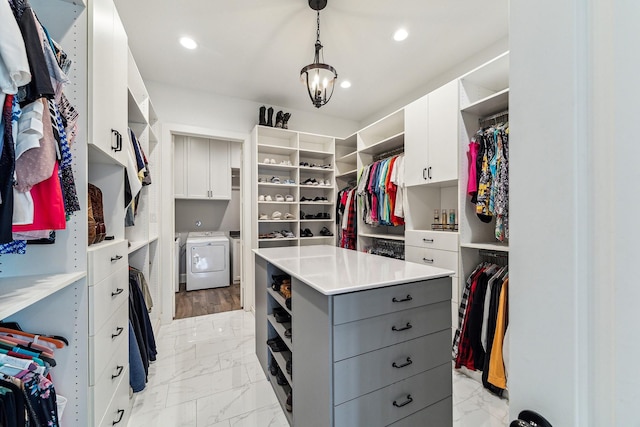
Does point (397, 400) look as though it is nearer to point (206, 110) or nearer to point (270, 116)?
point (270, 116)

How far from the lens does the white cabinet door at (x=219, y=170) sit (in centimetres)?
449

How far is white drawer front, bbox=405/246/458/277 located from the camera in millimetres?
2125

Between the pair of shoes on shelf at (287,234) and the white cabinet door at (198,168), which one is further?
the white cabinet door at (198,168)

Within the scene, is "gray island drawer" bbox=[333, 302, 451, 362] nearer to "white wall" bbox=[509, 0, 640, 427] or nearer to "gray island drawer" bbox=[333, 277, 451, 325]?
"gray island drawer" bbox=[333, 277, 451, 325]

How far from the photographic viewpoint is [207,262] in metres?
4.43

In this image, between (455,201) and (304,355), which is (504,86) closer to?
Result: (455,201)

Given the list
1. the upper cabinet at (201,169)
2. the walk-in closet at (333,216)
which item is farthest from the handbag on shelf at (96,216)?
the upper cabinet at (201,169)

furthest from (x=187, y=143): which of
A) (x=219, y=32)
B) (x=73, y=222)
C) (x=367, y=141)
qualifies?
(x=73, y=222)

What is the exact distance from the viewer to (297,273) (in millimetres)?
1363

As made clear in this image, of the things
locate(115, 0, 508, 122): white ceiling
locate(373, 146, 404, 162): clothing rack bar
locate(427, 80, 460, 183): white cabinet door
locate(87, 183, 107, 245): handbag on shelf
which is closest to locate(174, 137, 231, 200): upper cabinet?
locate(115, 0, 508, 122): white ceiling

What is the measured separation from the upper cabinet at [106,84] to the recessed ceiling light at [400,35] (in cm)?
198

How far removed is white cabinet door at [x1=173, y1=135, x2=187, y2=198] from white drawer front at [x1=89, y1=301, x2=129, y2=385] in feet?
9.95

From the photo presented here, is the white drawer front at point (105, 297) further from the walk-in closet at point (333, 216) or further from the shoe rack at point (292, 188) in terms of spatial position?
the shoe rack at point (292, 188)

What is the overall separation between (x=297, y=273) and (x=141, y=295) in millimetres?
1504
